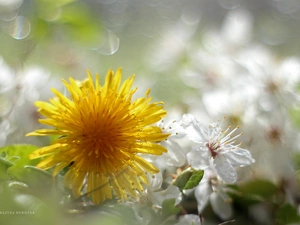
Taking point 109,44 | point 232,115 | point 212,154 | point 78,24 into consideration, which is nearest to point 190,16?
point 109,44

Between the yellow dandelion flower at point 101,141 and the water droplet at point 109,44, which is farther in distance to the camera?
the water droplet at point 109,44

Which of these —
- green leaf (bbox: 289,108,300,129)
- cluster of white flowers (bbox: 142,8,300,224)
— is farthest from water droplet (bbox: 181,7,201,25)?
green leaf (bbox: 289,108,300,129)

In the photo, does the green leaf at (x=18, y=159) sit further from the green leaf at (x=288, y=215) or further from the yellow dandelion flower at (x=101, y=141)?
the green leaf at (x=288, y=215)

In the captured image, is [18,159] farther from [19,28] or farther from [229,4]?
[229,4]

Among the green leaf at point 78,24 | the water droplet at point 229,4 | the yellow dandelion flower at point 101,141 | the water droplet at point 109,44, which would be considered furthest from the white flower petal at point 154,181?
the water droplet at point 229,4

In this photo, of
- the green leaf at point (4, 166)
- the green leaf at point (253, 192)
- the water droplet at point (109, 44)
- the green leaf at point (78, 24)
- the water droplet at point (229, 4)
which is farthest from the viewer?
the water droplet at point (229, 4)

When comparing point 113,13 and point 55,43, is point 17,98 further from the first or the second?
point 113,13
